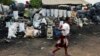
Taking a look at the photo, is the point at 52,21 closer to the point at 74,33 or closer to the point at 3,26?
the point at 74,33

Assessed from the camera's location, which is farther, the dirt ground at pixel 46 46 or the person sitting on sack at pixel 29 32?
the person sitting on sack at pixel 29 32

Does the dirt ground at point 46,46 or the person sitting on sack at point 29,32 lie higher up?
the person sitting on sack at point 29,32

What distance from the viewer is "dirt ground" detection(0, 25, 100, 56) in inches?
509

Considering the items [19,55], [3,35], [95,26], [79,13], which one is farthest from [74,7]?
[19,55]

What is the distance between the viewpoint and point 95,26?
1745 centimetres

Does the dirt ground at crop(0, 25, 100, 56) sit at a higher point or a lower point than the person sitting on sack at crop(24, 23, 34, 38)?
lower

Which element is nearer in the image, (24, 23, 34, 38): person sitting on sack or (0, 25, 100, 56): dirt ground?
(0, 25, 100, 56): dirt ground

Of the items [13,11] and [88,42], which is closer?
[88,42]

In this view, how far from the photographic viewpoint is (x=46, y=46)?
13.9 meters

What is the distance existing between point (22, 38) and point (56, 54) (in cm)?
298

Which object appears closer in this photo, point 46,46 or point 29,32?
point 46,46

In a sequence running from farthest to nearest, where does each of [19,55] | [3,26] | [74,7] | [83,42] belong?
[74,7] → [3,26] → [83,42] → [19,55]

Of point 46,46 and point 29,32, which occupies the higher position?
point 29,32

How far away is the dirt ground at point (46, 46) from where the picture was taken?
42.4 ft
